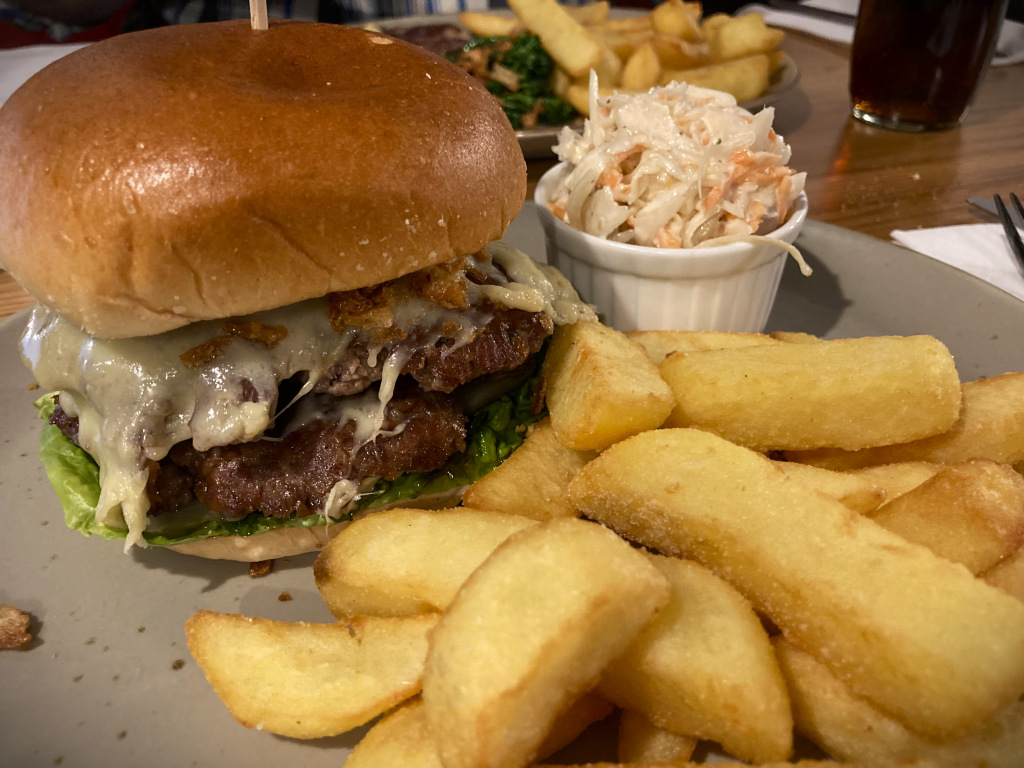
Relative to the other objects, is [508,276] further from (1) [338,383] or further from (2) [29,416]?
(2) [29,416]

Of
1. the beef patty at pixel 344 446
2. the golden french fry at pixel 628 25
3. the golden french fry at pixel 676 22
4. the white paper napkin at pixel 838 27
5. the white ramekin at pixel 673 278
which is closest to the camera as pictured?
the beef patty at pixel 344 446

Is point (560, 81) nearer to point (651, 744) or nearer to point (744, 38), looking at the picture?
point (744, 38)

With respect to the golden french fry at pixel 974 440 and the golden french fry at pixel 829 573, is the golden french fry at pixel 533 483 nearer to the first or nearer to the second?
the golden french fry at pixel 829 573

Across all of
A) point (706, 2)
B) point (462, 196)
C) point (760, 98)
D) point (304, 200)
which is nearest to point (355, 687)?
point (304, 200)

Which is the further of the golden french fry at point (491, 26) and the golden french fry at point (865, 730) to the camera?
the golden french fry at point (491, 26)

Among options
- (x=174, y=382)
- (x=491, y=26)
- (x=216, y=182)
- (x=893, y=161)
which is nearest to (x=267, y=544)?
(x=174, y=382)

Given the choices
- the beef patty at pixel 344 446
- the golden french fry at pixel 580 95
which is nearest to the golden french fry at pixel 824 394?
the beef patty at pixel 344 446

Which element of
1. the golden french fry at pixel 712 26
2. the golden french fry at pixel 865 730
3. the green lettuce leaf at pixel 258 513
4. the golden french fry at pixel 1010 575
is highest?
the golden french fry at pixel 712 26
